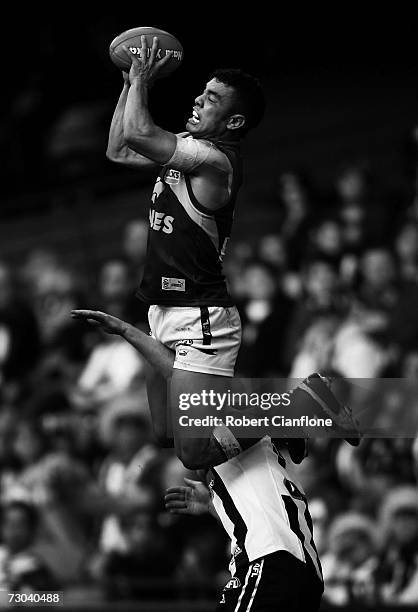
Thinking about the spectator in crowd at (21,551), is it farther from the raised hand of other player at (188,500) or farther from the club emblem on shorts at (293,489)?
the club emblem on shorts at (293,489)

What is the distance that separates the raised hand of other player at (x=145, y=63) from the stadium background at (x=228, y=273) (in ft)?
7.77

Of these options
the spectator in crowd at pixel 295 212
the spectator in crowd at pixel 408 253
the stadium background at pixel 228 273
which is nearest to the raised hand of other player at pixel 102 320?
the stadium background at pixel 228 273

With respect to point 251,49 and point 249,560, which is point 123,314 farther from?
point 249,560

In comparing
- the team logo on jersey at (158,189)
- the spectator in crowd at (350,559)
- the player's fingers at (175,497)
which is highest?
the team logo on jersey at (158,189)

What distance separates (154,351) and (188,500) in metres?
0.76

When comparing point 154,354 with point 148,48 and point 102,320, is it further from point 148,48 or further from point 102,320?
point 148,48

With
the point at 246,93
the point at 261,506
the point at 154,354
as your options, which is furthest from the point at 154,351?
the point at 246,93

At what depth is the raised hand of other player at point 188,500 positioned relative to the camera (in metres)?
6.10

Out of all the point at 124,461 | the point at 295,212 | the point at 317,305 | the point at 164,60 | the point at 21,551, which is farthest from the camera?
the point at 295,212

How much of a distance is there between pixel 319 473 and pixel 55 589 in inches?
68.6

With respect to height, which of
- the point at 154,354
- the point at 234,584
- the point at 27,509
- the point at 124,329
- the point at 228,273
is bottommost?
the point at 27,509

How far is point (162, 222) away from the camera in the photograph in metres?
5.66

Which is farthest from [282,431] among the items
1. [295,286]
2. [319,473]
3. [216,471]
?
[295,286]

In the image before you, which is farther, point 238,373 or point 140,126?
point 238,373
